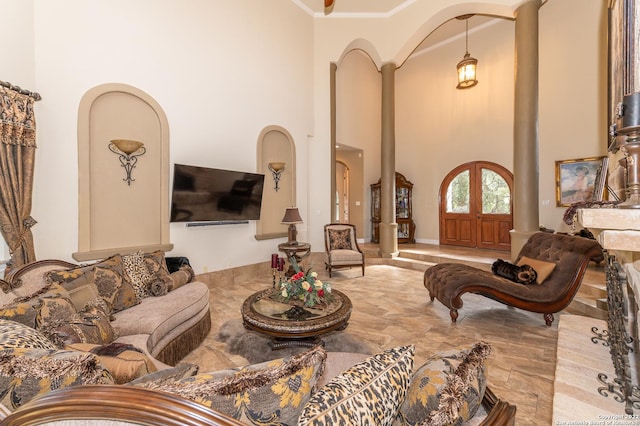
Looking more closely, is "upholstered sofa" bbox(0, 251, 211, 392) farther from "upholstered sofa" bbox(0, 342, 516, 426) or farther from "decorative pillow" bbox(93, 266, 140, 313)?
"upholstered sofa" bbox(0, 342, 516, 426)

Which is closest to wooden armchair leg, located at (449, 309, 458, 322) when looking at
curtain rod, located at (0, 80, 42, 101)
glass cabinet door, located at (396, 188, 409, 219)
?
glass cabinet door, located at (396, 188, 409, 219)

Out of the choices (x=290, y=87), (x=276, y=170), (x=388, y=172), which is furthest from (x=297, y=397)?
(x=388, y=172)

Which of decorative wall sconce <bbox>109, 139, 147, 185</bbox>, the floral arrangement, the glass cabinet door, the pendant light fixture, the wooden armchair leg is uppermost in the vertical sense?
the pendant light fixture

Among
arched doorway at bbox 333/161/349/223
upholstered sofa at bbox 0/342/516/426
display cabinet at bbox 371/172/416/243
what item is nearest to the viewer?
upholstered sofa at bbox 0/342/516/426

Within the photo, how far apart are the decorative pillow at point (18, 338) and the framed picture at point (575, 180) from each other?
7.21 metres

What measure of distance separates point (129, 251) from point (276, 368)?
362cm

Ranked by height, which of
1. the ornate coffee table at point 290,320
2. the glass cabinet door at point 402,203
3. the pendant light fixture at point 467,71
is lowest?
the ornate coffee table at point 290,320

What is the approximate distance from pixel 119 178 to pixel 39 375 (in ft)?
10.9

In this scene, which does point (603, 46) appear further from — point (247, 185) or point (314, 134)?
point (247, 185)

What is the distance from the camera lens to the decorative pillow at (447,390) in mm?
794

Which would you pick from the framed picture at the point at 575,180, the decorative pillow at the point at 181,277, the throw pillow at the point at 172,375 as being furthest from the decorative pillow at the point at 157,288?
the framed picture at the point at 575,180

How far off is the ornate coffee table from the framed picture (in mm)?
5439

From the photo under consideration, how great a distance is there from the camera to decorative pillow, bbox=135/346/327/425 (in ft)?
2.26

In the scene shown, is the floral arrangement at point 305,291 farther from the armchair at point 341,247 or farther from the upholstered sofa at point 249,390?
the armchair at point 341,247
